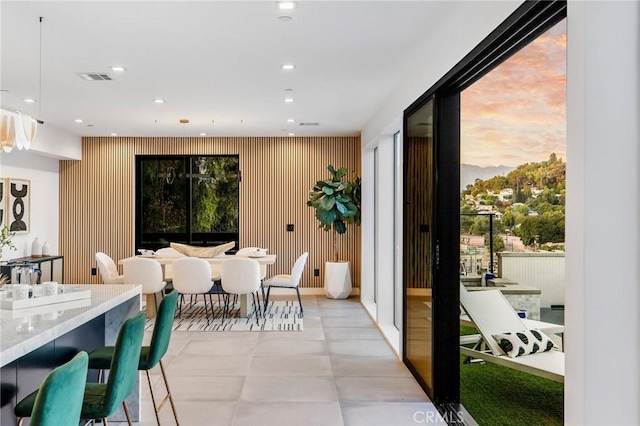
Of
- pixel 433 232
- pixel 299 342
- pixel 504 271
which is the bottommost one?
pixel 299 342

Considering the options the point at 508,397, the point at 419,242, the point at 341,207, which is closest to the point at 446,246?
the point at 419,242

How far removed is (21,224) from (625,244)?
8.12 m

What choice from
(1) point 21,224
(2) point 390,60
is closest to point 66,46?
(2) point 390,60

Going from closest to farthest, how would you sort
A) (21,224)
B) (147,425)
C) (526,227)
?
(147,425) < (526,227) < (21,224)

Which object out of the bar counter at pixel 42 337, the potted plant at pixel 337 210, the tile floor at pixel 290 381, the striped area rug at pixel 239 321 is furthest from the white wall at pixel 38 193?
the bar counter at pixel 42 337

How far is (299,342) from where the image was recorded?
5449 millimetres

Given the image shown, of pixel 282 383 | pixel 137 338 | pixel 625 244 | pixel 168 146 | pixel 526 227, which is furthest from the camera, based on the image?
pixel 168 146

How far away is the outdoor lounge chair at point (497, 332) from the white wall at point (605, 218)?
1759 millimetres

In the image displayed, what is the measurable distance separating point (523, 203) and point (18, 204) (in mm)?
7064

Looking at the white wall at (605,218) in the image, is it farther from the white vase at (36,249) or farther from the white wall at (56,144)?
the white vase at (36,249)

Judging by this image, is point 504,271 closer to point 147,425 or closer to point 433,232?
point 433,232

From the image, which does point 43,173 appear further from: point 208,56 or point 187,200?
point 208,56

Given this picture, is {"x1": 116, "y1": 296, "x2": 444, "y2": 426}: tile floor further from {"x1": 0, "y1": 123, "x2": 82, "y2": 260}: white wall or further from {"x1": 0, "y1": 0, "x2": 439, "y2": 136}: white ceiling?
{"x1": 0, "y1": 123, "x2": 82, "y2": 260}: white wall

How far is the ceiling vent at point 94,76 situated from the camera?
4.64 m
